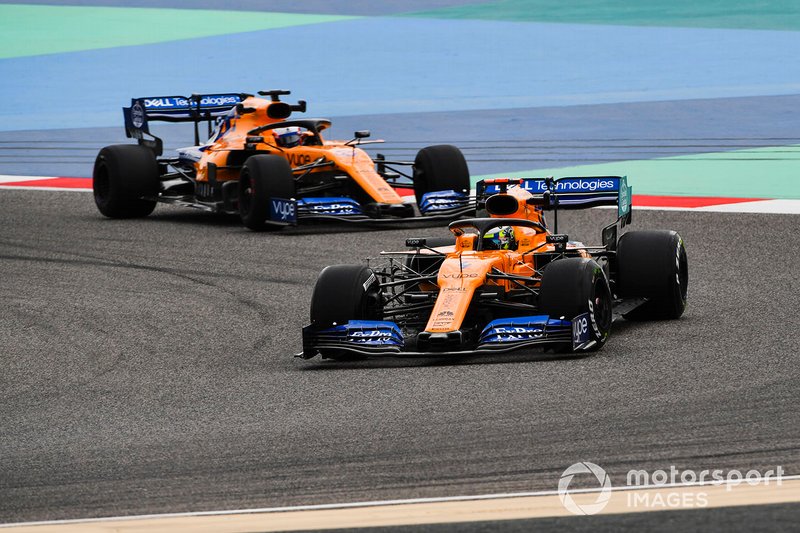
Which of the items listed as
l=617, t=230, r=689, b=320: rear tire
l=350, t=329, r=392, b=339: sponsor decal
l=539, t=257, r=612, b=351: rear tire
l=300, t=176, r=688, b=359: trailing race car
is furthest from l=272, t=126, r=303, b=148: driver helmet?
l=539, t=257, r=612, b=351: rear tire

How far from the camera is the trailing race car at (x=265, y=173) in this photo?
1788 cm

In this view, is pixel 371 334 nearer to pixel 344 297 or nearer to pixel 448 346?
pixel 344 297

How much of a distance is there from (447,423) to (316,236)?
914 centimetres

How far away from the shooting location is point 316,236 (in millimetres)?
17625

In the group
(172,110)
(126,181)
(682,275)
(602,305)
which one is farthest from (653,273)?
(172,110)

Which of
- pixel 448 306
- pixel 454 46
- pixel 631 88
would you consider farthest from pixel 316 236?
pixel 454 46

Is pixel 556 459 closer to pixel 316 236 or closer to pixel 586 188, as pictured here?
pixel 586 188

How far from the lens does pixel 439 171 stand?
1866 centimetres

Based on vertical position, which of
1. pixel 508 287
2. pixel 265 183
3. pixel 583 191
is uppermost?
pixel 583 191

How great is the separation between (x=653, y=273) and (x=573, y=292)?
1745 mm

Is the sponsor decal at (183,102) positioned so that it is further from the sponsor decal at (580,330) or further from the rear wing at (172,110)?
the sponsor decal at (580,330)

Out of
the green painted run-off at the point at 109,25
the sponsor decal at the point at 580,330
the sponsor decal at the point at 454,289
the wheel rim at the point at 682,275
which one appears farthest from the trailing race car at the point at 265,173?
the green painted run-off at the point at 109,25

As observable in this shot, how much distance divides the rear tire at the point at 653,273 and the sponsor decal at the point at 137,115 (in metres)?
9.52

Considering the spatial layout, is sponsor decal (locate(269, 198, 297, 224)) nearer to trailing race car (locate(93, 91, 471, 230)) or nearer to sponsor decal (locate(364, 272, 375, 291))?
trailing race car (locate(93, 91, 471, 230))
